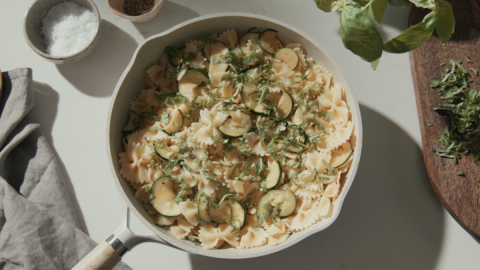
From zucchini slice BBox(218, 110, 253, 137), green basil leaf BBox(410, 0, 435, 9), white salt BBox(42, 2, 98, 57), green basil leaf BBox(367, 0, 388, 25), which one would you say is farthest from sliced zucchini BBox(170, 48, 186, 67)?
green basil leaf BBox(410, 0, 435, 9)

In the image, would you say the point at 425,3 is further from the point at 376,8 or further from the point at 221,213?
the point at 221,213

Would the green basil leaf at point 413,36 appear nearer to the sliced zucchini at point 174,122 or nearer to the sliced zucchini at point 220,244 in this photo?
the sliced zucchini at point 174,122

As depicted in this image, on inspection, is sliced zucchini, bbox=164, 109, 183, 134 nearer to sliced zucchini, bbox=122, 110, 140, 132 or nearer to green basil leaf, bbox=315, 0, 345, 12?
sliced zucchini, bbox=122, 110, 140, 132

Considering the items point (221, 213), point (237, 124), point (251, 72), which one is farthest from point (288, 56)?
point (221, 213)

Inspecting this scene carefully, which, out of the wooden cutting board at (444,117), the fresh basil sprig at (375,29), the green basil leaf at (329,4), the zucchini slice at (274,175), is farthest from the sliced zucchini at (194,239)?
the wooden cutting board at (444,117)

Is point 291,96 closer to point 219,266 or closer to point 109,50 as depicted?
point 219,266

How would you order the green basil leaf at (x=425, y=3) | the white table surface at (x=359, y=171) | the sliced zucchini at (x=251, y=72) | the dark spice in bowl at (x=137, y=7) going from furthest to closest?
the dark spice in bowl at (x=137, y=7) < the white table surface at (x=359, y=171) < the sliced zucchini at (x=251, y=72) < the green basil leaf at (x=425, y=3)

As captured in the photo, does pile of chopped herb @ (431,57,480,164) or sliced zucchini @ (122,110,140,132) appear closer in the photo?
sliced zucchini @ (122,110,140,132)
